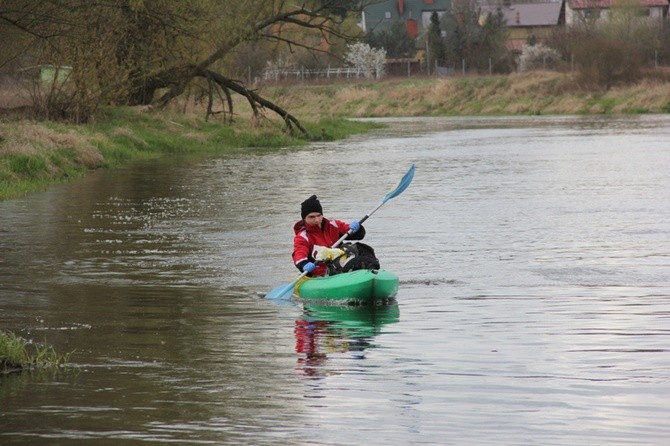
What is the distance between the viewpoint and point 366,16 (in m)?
117

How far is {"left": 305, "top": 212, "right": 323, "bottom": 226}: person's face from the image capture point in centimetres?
1233

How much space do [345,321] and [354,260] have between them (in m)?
1.11

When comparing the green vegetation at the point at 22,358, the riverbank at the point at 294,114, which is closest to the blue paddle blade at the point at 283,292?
the green vegetation at the point at 22,358

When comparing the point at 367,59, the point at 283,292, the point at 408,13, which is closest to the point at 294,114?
the point at 367,59

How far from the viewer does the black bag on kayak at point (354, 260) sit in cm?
1230

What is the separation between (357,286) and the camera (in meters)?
11.9

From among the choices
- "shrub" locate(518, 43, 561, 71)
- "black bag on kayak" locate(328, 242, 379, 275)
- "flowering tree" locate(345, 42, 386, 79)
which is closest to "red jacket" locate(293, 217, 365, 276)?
"black bag on kayak" locate(328, 242, 379, 275)

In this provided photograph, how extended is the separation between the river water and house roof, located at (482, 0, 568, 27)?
9095 cm

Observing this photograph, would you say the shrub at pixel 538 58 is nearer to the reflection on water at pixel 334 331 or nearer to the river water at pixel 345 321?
the river water at pixel 345 321

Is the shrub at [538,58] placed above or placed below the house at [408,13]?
below

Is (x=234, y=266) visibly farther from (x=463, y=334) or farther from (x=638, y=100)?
(x=638, y=100)

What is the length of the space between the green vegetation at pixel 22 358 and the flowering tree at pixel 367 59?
81662mm

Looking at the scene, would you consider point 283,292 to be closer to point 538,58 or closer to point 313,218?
point 313,218

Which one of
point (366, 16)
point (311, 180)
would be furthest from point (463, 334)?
point (366, 16)
